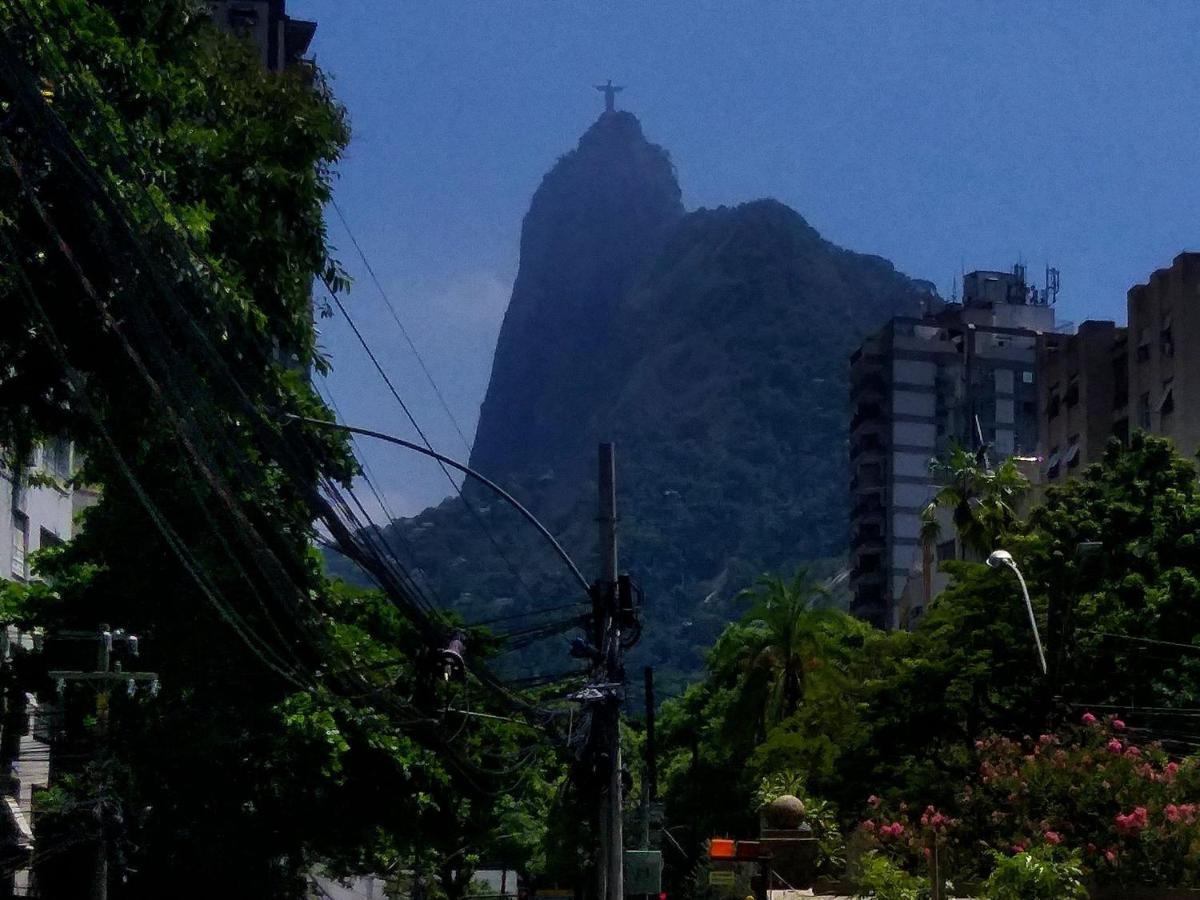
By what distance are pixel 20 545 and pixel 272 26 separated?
141 feet

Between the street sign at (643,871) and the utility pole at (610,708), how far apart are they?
12.8 ft

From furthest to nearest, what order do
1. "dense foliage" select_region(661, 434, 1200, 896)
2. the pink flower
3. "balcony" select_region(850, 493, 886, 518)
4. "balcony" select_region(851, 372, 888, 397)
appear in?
1. "balcony" select_region(851, 372, 888, 397)
2. "balcony" select_region(850, 493, 886, 518)
3. "dense foliage" select_region(661, 434, 1200, 896)
4. the pink flower

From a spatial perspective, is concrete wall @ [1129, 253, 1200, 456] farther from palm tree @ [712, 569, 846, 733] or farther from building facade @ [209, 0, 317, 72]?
building facade @ [209, 0, 317, 72]

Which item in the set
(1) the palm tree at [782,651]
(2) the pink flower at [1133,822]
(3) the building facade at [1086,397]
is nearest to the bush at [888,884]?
(2) the pink flower at [1133,822]

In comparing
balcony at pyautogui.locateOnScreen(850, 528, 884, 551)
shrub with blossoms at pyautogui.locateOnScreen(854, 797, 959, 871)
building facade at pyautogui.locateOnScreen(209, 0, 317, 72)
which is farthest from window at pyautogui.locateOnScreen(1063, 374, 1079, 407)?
shrub with blossoms at pyautogui.locateOnScreen(854, 797, 959, 871)

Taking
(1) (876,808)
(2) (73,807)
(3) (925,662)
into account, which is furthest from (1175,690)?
(2) (73,807)

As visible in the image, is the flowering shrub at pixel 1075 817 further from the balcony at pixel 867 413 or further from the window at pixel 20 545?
the balcony at pixel 867 413

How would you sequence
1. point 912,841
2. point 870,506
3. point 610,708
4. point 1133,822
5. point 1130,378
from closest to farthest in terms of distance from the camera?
point 1133,822, point 610,708, point 912,841, point 1130,378, point 870,506

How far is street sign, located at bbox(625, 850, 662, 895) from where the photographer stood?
30.5 m

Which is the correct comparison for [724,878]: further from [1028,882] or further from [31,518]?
[31,518]

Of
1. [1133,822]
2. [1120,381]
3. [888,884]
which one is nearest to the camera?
[888,884]

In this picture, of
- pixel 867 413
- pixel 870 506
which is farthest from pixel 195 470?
pixel 867 413

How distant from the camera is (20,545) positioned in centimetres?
4475

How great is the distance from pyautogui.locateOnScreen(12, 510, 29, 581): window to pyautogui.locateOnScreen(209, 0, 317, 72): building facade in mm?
34982
